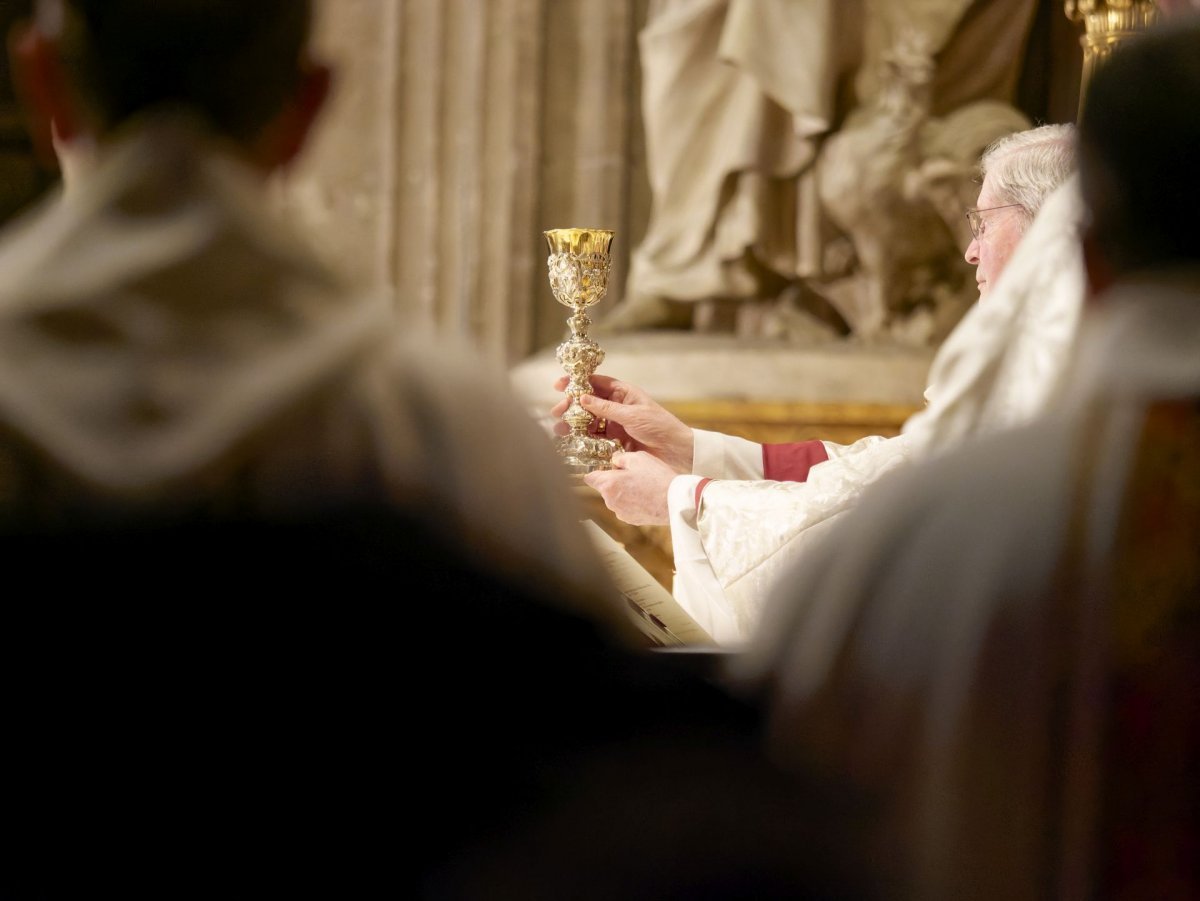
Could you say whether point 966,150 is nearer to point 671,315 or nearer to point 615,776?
point 671,315

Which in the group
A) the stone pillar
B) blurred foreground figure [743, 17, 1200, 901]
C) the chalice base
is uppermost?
the stone pillar

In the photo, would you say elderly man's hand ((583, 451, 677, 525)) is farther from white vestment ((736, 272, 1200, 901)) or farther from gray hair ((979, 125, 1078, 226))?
white vestment ((736, 272, 1200, 901))

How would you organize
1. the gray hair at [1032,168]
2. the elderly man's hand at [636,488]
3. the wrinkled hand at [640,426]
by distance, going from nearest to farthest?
the gray hair at [1032,168] → the elderly man's hand at [636,488] → the wrinkled hand at [640,426]

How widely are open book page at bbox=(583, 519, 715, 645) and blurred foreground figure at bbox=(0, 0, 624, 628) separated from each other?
91 centimetres

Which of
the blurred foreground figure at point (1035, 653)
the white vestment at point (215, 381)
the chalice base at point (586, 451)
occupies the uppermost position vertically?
the white vestment at point (215, 381)

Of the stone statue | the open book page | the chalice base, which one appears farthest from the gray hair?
the stone statue

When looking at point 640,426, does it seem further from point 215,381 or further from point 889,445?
point 215,381

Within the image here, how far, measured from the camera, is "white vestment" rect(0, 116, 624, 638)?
41.8 inches

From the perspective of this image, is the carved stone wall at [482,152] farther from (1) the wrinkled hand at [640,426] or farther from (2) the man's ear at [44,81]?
(2) the man's ear at [44,81]

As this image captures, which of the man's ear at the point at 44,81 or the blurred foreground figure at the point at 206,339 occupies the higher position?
the man's ear at the point at 44,81

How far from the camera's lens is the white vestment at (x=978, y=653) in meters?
1.27

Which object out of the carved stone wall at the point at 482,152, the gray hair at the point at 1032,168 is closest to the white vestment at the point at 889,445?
the gray hair at the point at 1032,168

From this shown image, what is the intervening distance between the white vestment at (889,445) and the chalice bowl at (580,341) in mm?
236

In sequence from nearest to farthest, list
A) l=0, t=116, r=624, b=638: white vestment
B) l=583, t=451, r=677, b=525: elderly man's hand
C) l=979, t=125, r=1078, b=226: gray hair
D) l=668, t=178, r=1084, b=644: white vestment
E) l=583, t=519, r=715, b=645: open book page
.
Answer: l=0, t=116, r=624, b=638: white vestment → l=583, t=519, r=715, b=645: open book page → l=668, t=178, r=1084, b=644: white vestment → l=979, t=125, r=1078, b=226: gray hair → l=583, t=451, r=677, b=525: elderly man's hand
